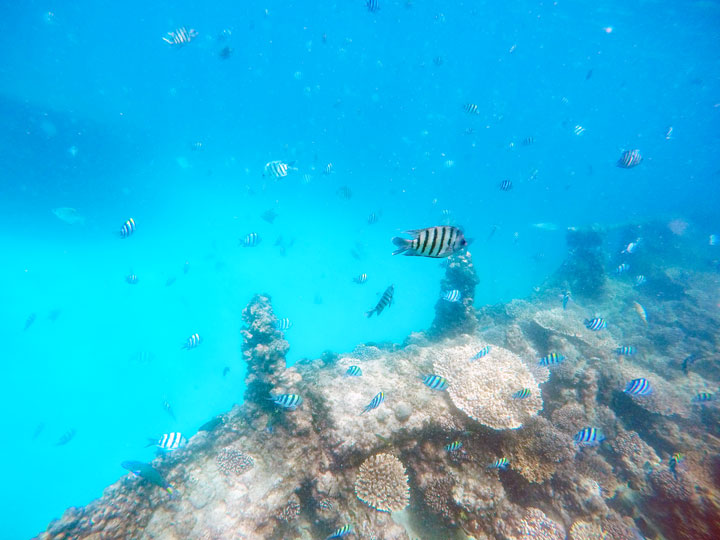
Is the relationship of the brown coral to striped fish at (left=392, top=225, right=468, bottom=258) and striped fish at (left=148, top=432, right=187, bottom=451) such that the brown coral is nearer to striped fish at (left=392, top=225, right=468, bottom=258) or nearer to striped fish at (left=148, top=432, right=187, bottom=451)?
striped fish at (left=148, top=432, right=187, bottom=451)

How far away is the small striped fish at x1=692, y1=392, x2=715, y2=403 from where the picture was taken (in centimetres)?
668

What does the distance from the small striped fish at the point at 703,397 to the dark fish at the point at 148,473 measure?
36.8 feet

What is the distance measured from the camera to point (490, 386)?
5.26 metres

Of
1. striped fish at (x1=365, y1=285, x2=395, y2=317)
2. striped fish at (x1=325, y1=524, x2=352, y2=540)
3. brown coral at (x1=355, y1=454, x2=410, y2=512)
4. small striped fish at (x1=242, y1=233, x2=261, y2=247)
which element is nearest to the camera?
striped fish at (x1=325, y1=524, x2=352, y2=540)

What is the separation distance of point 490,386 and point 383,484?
248cm

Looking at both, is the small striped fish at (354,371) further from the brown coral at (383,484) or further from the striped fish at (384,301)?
the brown coral at (383,484)

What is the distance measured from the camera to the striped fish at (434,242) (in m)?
2.19

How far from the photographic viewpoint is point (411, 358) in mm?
6793

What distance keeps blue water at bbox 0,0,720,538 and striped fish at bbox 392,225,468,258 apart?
13.7m

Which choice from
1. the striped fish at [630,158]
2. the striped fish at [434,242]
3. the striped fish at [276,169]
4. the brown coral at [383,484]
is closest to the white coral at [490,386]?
the brown coral at [383,484]

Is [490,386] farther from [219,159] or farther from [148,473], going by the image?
[219,159]

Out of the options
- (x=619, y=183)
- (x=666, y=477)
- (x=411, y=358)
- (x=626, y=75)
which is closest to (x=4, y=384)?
(x=411, y=358)

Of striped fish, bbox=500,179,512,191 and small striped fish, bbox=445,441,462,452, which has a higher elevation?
striped fish, bbox=500,179,512,191

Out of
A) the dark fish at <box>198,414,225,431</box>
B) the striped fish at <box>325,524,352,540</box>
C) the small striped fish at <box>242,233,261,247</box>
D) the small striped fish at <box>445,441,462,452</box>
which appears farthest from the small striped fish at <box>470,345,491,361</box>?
the small striped fish at <box>242,233,261,247</box>
